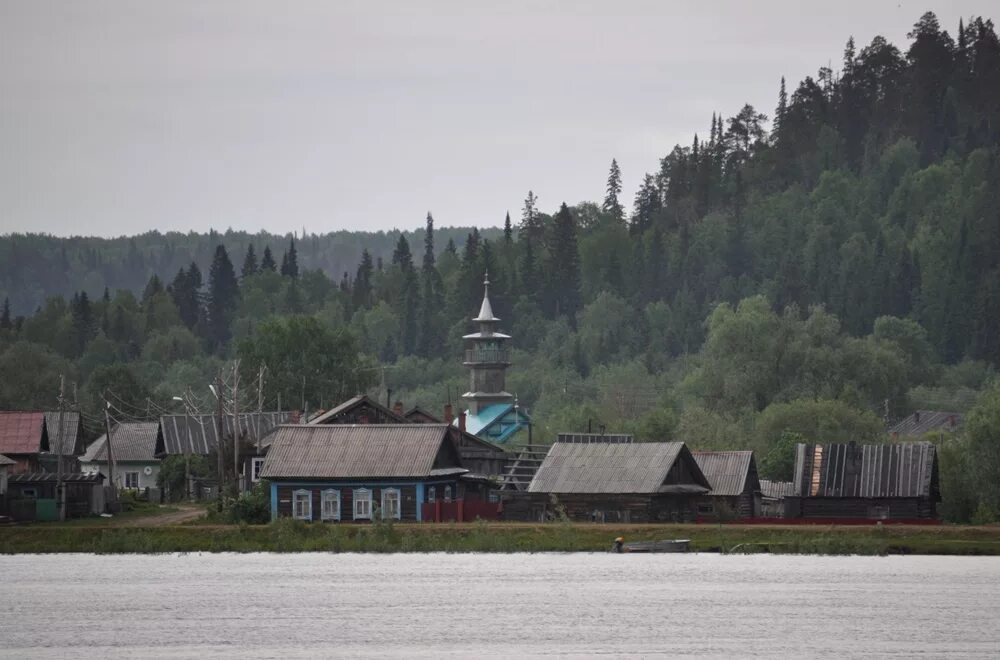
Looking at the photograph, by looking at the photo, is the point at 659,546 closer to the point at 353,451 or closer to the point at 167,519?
the point at 353,451

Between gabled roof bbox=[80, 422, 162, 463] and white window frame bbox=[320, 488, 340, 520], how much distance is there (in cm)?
3220

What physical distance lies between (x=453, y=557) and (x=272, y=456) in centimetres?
1260

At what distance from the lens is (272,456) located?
8981cm

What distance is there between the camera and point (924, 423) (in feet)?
468

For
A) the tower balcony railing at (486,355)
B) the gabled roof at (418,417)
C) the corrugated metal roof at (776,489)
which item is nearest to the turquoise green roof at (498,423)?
the tower balcony railing at (486,355)

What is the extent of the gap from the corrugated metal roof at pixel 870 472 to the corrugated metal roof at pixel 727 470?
2.27 m

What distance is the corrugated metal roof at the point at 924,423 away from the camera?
457 feet

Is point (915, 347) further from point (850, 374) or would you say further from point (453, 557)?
point (453, 557)

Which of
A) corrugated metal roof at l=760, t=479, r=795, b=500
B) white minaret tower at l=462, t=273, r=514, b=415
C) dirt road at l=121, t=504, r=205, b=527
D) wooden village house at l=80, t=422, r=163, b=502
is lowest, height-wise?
dirt road at l=121, t=504, r=205, b=527

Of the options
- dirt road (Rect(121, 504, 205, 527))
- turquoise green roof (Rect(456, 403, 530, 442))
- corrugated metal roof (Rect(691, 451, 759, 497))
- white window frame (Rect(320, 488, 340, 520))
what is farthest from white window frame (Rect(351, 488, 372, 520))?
turquoise green roof (Rect(456, 403, 530, 442))

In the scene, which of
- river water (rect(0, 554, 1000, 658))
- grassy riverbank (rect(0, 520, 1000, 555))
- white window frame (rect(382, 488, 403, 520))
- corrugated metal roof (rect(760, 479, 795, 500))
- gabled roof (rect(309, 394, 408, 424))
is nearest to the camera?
river water (rect(0, 554, 1000, 658))

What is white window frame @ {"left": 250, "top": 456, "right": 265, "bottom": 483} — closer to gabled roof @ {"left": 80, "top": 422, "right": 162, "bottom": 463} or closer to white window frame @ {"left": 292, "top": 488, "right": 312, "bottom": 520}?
white window frame @ {"left": 292, "top": 488, "right": 312, "bottom": 520}

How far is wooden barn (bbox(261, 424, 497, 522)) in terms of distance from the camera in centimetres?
8906

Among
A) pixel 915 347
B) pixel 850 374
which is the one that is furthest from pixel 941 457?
pixel 915 347
